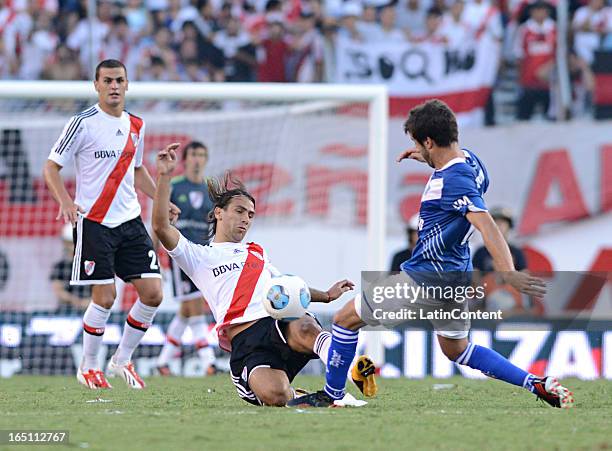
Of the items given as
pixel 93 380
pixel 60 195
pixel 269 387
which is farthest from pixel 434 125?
pixel 93 380

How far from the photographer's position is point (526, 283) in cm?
671

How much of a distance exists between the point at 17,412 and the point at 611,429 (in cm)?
361

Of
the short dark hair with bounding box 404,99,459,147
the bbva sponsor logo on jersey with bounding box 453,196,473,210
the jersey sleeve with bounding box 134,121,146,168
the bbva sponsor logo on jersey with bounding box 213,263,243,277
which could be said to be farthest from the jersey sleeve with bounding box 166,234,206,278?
the jersey sleeve with bounding box 134,121,146,168

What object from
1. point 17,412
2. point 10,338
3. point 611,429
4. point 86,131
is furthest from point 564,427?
point 10,338

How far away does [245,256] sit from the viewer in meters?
8.26

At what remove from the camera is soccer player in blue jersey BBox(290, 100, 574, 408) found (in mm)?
7379

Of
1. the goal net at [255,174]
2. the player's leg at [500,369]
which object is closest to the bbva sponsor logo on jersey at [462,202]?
the player's leg at [500,369]

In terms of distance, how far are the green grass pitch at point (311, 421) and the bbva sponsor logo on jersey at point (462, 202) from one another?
126cm

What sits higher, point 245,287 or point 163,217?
point 163,217

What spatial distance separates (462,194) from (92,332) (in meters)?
3.99

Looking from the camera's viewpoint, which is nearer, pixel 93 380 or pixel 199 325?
pixel 93 380

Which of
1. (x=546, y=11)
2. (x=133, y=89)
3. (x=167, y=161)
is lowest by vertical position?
(x=167, y=161)

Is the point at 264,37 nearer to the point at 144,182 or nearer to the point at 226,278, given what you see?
the point at 144,182

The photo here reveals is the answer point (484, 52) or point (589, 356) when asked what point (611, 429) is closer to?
point (589, 356)
